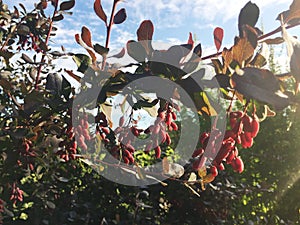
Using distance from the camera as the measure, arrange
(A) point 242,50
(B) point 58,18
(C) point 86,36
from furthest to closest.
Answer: (B) point 58,18 → (C) point 86,36 → (A) point 242,50

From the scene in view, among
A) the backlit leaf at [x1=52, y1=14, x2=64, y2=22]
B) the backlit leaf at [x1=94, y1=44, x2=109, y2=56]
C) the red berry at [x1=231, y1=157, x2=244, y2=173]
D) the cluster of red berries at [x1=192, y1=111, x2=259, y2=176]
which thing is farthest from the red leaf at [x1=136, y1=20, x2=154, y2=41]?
the backlit leaf at [x1=52, y1=14, x2=64, y2=22]

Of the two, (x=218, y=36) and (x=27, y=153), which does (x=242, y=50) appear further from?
(x=27, y=153)

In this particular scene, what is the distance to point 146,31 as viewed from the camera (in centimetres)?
95

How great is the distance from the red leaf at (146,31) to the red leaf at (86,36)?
206 mm

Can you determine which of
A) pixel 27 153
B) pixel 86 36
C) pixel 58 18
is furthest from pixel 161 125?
pixel 58 18

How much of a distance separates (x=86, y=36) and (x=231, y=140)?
0.51 meters

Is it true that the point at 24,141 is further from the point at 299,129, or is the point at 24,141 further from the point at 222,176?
the point at 299,129

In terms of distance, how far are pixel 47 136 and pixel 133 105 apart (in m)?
0.89

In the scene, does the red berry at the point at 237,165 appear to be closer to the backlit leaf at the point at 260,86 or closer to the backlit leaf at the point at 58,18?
the backlit leaf at the point at 260,86

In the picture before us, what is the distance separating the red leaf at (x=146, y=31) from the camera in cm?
94

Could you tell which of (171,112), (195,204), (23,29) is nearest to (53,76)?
(171,112)

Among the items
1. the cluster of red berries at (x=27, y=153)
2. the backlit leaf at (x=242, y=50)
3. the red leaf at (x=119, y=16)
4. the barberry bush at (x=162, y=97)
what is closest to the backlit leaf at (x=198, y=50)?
the barberry bush at (x=162, y=97)

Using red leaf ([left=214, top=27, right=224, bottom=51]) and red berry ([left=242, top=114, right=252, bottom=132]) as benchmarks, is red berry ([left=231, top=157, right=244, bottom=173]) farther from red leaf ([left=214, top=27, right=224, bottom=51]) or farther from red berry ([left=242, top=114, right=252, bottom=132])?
red leaf ([left=214, top=27, right=224, bottom=51])

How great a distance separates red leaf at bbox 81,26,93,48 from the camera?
1079mm
